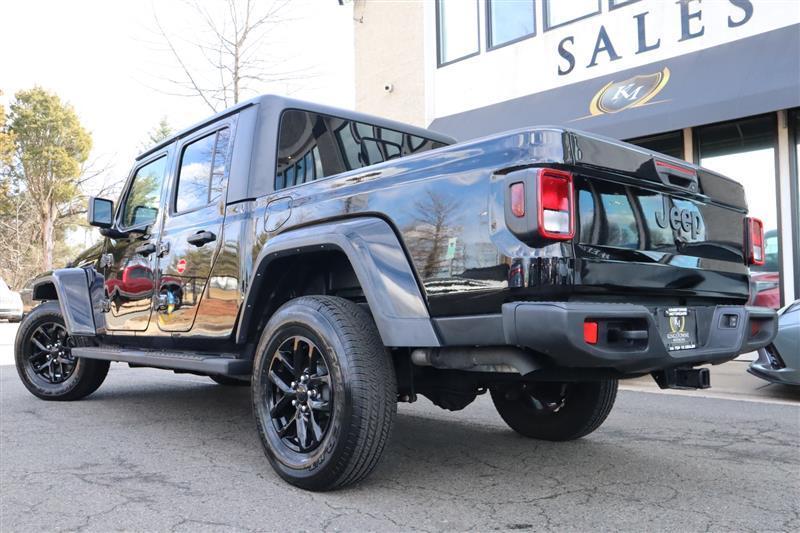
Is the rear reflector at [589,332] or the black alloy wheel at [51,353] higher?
the rear reflector at [589,332]

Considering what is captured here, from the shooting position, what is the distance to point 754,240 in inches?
140

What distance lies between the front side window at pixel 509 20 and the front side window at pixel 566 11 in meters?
0.31

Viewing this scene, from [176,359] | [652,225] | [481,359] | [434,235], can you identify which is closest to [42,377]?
[176,359]

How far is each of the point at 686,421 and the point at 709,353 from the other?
7.73 ft

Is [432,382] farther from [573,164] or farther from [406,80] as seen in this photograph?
[406,80]

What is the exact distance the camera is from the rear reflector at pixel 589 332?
2355 mm

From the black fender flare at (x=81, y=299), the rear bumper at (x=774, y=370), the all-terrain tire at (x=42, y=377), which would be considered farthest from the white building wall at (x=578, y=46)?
the all-terrain tire at (x=42, y=377)

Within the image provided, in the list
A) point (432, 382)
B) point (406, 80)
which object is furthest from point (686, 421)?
point (406, 80)

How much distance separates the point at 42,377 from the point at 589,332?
17.4 ft

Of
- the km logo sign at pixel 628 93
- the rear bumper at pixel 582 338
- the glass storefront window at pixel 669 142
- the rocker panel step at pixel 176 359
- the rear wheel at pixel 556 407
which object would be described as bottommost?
the rear wheel at pixel 556 407

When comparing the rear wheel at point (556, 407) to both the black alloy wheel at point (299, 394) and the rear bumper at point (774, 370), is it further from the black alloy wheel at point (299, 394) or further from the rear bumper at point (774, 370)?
the rear bumper at point (774, 370)

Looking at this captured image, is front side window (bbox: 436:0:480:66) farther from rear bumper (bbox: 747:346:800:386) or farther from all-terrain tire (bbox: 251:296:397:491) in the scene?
all-terrain tire (bbox: 251:296:397:491)

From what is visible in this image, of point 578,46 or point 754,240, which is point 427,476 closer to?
point 754,240

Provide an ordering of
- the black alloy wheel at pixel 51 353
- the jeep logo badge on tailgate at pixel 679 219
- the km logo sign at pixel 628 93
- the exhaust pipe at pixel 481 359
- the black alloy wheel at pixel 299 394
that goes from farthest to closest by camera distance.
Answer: the km logo sign at pixel 628 93 → the black alloy wheel at pixel 51 353 → the black alloy wheel at pixel 299 394 → the jeep logo badge on tailgate at pixel 679 219 → the exhaust pipe at pixel 481 359
